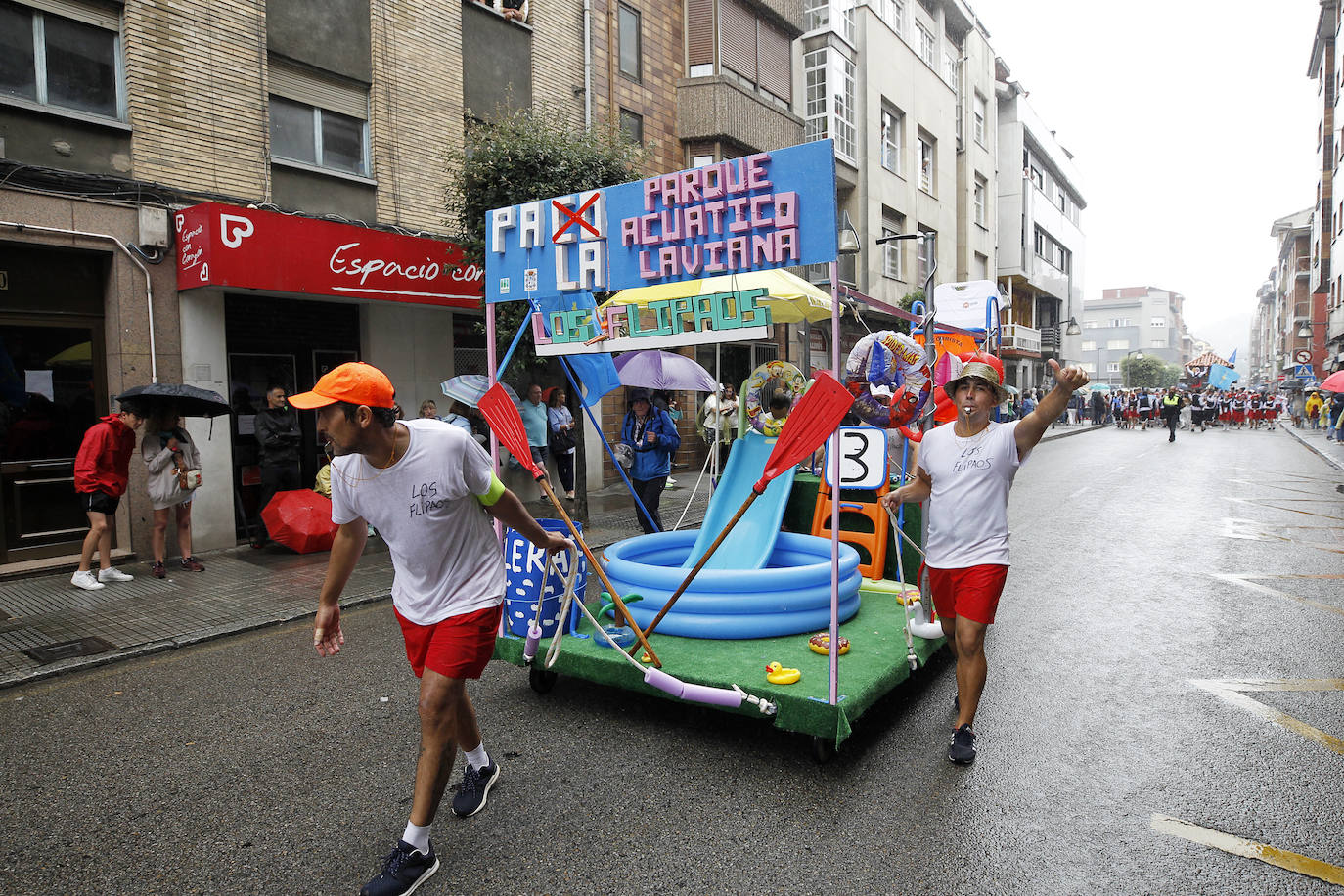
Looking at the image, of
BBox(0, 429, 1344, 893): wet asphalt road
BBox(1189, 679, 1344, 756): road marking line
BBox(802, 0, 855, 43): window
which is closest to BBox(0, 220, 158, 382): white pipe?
BBox(0, 429, 1344, 893): wet asphalt road

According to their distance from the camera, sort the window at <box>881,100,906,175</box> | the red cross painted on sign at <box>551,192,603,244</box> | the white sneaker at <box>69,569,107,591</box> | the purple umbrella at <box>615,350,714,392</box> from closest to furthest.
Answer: the red cross painted on sign at <box>551,192,603,244</box> → the purple umbrella at <box>615,350,714,392</box> → the white sneaker at <box>69,569,107,591</box> → the window at <box>881,100,906,175</box>

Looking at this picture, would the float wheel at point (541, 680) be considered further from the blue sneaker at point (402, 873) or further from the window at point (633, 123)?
the window at point (633, 123)

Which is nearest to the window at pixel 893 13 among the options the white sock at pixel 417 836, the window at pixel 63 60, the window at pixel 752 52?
the window at pixel 752 52

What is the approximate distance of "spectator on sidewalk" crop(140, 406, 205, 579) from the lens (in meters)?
8.23

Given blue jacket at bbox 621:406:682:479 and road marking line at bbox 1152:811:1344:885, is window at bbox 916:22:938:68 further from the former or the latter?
road marking line at bbox 1152:811:1344:885

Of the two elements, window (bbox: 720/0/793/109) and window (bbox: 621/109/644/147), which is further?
window (bbox: 720/0/793/109)

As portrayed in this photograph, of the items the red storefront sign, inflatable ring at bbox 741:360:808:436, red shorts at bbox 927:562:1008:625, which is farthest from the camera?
the red storefront sign

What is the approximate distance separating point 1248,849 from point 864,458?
4.05 m

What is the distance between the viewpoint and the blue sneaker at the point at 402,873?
2.88m

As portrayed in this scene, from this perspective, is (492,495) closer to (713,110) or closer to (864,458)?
(864,458)

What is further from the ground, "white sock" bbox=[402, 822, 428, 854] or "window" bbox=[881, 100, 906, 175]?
"window" bbox=[881, 100, 906, 175]

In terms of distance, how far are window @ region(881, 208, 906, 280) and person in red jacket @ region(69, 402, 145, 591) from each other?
71.9ft

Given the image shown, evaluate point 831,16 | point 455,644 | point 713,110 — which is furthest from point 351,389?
point 831,16

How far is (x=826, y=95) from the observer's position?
2266 cm
